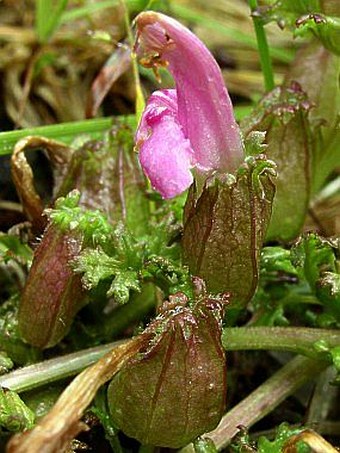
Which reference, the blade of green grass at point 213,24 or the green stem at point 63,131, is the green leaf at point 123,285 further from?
the blade of green grass at point 213,24

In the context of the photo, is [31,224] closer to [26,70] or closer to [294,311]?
[294,311]

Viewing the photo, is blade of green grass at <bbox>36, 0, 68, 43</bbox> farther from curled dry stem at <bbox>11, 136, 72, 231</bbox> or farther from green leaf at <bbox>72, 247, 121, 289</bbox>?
green leaf at <bbox>72, 247, 121, 289</bbox>

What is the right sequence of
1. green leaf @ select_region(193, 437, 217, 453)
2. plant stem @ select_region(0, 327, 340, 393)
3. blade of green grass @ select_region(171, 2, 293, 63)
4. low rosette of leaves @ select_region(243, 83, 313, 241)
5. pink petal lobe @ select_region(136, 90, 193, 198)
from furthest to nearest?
blade of green grass @ select_region(171, 2, 293, 63) → low rosette of leaves @ select_region(243, 83, 313, 241) → plant stem @ select_region(0, 327, 340, 393) → green leaf @ select_region(193, 437, 217, 453) → pink petal lobe @ select_region(136, 90, 193, 198)

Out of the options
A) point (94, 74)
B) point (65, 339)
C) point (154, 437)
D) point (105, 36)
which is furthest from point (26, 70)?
point (154, 437)

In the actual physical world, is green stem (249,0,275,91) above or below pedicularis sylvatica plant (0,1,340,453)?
above

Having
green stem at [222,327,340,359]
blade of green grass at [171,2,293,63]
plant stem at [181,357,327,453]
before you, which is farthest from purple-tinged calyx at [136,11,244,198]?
blade of green grass at [171,2,293,63]

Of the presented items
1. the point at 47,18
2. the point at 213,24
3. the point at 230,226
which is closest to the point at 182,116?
the point at 230,226
